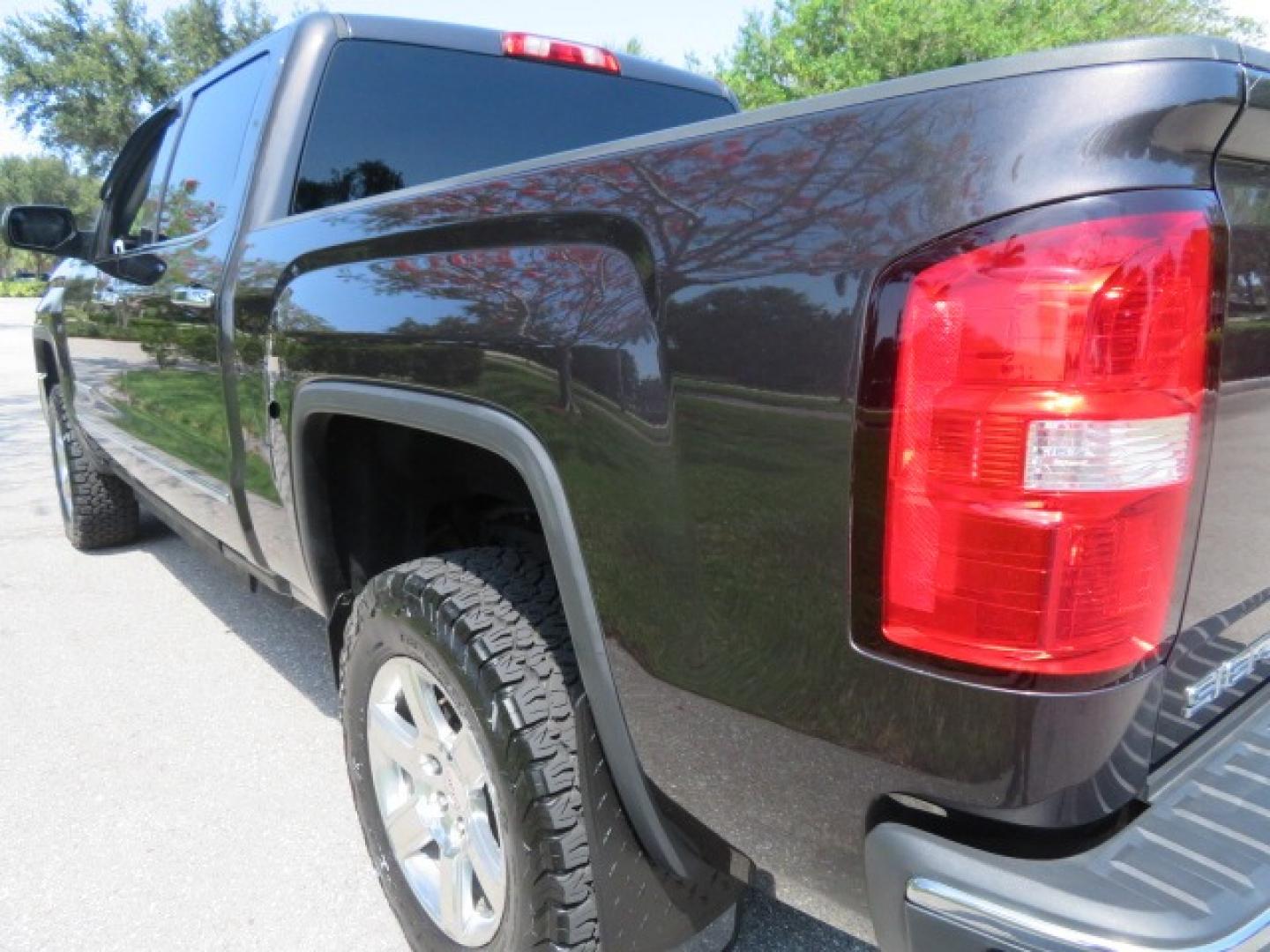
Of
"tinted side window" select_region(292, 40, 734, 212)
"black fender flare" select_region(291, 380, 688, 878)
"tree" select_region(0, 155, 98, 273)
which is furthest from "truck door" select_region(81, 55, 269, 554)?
"tree" select_region(0, 155, 98, 273)

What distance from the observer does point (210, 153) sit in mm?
2988

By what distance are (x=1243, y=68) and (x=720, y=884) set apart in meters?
1.40

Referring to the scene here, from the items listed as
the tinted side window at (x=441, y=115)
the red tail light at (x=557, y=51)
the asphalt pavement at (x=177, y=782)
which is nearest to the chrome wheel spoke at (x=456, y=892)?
the asphalt pavement at (x=177, y=782)

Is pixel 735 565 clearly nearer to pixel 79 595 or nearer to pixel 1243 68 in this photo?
pixel 1243 68

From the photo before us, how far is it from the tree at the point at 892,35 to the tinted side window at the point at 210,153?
12.6 meters

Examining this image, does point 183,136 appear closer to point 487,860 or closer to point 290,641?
point 290,641

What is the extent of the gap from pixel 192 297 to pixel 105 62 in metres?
41.4

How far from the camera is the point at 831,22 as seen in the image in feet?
57.1

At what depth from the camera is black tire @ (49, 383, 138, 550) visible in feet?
15.4

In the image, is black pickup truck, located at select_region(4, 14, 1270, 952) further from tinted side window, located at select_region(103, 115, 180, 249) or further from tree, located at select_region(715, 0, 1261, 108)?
tree, located at select_region(715, 0, 1261, 108)

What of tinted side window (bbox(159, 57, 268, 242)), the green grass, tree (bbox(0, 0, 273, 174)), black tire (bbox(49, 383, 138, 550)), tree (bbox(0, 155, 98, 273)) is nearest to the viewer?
tinted side window (bbox(159, 57, 268, 242))

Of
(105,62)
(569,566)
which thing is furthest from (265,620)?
(105,62)

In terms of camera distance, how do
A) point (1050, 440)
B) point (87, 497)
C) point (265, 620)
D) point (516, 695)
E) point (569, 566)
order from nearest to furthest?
1. point (1050, 440)
2. point (569, 566)
3. point (516, 695)
4. point (265, 620)
5. point (87, 497)

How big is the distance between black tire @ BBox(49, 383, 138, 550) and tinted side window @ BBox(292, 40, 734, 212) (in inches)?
112
